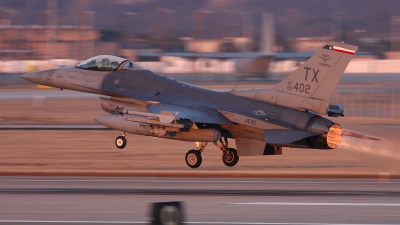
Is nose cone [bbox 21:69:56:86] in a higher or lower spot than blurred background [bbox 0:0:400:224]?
higher

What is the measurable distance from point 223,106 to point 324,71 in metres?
3.48

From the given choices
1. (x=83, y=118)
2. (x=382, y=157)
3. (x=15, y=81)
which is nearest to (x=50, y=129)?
(x=83, y=118)

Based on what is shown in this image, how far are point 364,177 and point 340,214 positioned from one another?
628 centimetres

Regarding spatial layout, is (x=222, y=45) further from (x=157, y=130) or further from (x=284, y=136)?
(x=284, y=136)

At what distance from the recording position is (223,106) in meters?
20.0

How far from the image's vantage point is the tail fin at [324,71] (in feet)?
58.5

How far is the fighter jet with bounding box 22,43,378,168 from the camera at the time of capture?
18.1 meters

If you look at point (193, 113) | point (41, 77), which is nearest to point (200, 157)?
point (193, 113)

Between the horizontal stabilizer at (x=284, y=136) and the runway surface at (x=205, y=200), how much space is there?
45.0 inches

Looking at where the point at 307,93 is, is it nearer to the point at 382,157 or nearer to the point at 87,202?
the point at 382,157

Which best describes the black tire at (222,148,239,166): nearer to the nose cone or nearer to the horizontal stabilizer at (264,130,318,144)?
the horizontal stabilizer at (264,130,318,144)

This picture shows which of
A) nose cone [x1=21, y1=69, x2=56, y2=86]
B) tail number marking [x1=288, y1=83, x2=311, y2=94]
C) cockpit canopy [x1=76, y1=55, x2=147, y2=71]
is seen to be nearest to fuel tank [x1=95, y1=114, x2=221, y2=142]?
cockpit canopy [x1=76, y1=55, x2=147, y2=71]

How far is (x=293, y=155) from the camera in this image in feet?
83.2

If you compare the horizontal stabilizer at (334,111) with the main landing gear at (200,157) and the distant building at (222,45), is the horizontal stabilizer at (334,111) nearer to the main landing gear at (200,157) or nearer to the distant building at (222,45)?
the main landing gear at (200,157)
